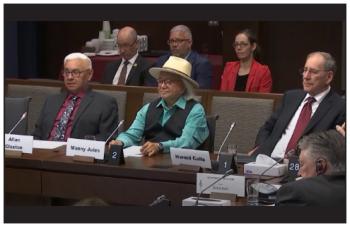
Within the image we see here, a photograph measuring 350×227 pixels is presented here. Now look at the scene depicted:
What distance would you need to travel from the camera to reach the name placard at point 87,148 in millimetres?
3689

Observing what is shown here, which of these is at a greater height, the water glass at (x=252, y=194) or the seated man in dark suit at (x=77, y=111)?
the seated man in dark suit at (x=77, y=111)

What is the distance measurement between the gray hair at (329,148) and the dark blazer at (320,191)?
43mm

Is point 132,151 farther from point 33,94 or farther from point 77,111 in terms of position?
point 33,94

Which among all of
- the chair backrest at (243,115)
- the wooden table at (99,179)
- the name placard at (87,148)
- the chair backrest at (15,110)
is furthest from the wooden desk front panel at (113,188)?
the chair backrest at (243,115)

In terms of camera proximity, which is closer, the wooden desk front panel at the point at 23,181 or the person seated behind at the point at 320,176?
the person seated behind at the point at 320,176

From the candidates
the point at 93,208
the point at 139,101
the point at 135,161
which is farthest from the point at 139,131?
the point at 93,208

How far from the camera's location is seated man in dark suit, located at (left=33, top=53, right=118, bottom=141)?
4430 mm

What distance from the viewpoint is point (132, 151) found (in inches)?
159

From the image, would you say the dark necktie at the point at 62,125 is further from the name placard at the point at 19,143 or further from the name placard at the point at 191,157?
the name placard at the point at 191,157

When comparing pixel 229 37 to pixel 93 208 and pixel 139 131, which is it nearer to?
pixel 139 131

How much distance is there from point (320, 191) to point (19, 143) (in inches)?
65.0

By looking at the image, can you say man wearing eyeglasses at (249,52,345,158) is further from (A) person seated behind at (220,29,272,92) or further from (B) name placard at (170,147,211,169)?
(A) person seated behind at (220,29,272,92)

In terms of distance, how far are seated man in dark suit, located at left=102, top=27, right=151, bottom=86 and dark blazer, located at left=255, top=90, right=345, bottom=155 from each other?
1.45 m

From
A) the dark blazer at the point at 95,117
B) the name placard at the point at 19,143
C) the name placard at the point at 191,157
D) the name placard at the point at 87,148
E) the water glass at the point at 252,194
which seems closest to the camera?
the water glass at the point at 252,194
